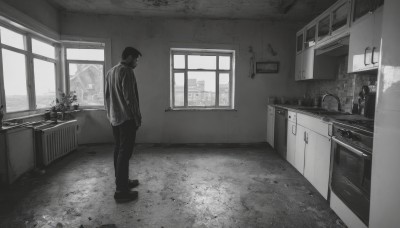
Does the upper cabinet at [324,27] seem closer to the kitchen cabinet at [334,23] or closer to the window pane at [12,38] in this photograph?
the kitchen cabinet at [334,23]

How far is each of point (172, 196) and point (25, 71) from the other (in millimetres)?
3123

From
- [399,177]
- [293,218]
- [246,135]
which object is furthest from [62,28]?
[399,177]

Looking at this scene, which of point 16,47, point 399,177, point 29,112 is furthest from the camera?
point 29,112

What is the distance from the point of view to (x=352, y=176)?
1.84m

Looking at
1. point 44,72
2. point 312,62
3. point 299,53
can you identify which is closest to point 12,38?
point 44,72

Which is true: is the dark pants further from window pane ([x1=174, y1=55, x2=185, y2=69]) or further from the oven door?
window pane ([x1=174, y1=55, x2=185, y2=69])

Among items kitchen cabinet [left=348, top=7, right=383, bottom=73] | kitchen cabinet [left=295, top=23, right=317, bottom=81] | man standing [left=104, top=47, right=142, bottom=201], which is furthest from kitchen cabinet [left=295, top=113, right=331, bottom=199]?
man standing [left=104, top=47, right=142, bottom=201]

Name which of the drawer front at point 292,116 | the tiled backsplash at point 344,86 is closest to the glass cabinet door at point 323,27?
the tiled backsplash at point 344,86

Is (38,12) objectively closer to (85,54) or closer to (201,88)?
(85,54)

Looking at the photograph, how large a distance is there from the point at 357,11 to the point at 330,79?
144 cm

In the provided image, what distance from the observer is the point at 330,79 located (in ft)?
12.2

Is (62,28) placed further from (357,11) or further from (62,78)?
(357,11)

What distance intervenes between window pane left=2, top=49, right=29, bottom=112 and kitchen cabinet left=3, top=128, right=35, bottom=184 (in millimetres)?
547

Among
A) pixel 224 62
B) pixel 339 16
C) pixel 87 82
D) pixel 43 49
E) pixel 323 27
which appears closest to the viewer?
pixel 339 16
